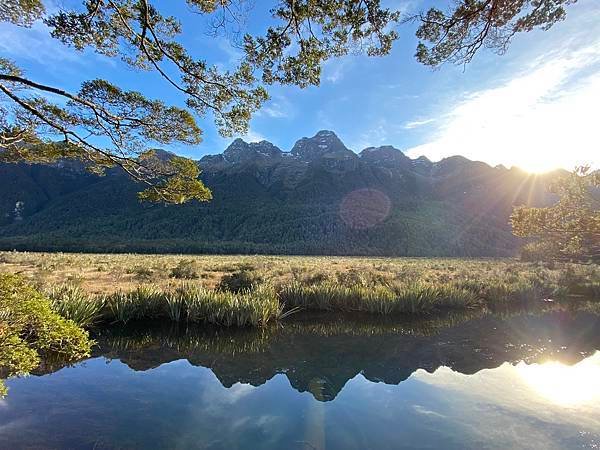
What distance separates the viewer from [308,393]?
598 cm

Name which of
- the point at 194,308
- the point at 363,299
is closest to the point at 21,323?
the point at 194,308

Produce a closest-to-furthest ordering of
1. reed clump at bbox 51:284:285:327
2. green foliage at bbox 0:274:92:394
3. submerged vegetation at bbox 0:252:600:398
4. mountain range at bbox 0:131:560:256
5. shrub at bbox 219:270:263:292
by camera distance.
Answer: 1. green foliage at bbox 0:274:92:394
2. submerged vegetation at bbox 0:252:600:398
3. reed clump at bbox 51:284:285:327
4. shrub at bbox 219:270:263:292
5. mountain range at bbox 0:131:560:256

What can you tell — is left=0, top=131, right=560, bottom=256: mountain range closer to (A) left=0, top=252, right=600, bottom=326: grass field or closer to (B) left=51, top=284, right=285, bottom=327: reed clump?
(A) left=0, top=252, right=600, bottom=326: grass field

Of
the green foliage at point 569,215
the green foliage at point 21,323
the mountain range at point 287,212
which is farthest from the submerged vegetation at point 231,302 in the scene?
the mountain range at point 287,212

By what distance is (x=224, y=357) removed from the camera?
7.66 metres

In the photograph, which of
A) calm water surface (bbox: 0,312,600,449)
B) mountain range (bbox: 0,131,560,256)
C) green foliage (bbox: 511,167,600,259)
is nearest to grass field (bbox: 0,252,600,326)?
calm water surface (bbox: 0,312,600,449)

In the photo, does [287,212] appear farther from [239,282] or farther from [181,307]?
[181,307]

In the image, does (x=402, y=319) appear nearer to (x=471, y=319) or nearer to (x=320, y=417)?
(x=471, y=319)

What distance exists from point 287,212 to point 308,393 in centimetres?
10587

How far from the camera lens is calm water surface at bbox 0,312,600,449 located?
456 cm

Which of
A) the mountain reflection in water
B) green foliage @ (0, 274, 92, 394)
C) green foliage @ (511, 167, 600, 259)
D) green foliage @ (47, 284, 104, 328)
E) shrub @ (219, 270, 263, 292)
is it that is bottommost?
the mountain reflection in water

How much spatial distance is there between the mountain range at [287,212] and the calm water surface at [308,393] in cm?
6597

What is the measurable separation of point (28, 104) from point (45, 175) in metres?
171

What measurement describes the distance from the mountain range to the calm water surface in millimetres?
65972
